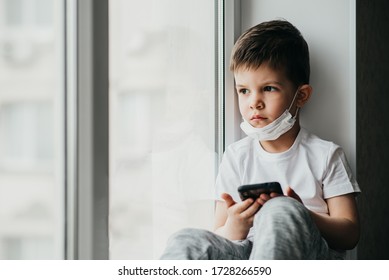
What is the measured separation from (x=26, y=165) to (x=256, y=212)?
44cm

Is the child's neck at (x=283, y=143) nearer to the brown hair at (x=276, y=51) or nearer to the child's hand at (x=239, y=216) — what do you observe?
the brown hair at (x=276, y=51)

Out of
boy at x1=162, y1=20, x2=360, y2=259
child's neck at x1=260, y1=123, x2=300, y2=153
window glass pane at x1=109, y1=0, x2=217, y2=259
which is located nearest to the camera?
window glass pane at x1=109, y1=0, x2=217, y2=259

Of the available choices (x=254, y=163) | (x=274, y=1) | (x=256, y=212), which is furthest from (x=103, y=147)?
(x=274, y=1)

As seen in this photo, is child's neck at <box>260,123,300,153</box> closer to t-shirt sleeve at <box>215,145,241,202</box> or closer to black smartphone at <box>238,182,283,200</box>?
t-shirt sleeve at <box>215,145,241,202</box>

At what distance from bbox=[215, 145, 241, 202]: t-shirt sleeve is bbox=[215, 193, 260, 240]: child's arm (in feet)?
0.24

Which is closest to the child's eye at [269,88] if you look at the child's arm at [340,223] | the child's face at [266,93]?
the child's face at [266,93]

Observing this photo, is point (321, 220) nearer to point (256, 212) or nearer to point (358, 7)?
point (256, 212)

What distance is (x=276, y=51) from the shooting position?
3.84ft

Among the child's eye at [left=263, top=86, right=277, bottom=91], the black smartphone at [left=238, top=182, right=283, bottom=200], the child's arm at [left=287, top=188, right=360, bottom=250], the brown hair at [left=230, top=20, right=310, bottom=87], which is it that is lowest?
the child's arm at [left=287, top=188, right=360, bottom=250]

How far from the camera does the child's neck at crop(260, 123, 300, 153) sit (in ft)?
3.92

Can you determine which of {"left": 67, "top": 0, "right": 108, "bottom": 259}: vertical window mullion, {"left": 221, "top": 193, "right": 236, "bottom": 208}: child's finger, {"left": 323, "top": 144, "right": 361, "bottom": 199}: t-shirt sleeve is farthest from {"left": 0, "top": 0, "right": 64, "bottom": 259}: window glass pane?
{"left": 323, "top": 144, "right": 361, "bottom": 199}: t-shirt sleeve

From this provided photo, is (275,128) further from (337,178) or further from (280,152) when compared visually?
(337,178)

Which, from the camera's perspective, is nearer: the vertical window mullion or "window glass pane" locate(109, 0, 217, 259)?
the vertical window mullion

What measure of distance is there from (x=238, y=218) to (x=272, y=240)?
0.23 m
